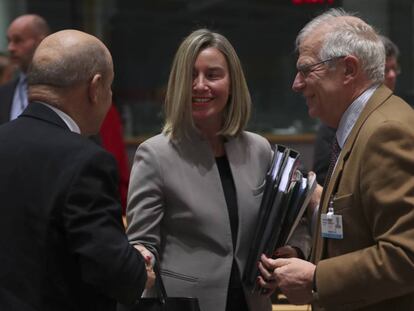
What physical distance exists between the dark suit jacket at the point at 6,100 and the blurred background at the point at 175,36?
2.19m

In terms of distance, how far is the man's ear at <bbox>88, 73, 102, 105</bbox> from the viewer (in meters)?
Answer: 2.14

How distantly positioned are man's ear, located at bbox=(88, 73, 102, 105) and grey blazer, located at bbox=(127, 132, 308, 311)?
18.3 inches

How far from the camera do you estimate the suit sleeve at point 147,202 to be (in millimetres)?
2531

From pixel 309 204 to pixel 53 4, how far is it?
15.9ft

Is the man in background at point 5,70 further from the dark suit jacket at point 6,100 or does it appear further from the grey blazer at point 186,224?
the grey blazer at point 186,224

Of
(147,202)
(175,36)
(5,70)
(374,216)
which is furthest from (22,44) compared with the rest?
(374,216)

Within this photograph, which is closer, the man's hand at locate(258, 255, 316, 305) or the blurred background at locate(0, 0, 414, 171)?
the man's hand at locate(258, 255, 316, 305)

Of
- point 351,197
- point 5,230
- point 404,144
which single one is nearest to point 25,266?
point 5,230

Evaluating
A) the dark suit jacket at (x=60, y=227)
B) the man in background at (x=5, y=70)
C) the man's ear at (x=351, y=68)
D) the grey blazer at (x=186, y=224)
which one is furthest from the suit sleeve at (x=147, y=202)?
the man in background at (x=5, y=70)

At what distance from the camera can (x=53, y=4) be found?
22.8 feet

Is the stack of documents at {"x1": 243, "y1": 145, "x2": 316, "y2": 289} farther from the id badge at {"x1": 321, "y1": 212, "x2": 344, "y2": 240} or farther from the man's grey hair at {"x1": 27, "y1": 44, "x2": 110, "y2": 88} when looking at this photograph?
the man's grey hair at {"x1": 27, "y1": 44, "x2": 110, "y2": 88}

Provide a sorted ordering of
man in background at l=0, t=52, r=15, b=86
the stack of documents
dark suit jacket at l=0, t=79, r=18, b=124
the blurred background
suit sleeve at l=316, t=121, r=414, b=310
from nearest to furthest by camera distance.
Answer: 1. suit sleeve at l=316, t=121, r=414, b=310
2. the stack of documents
3. dark suit jacket at l=0, t=79, r=18, b=124
4. man in background at l=0, t=52, r=15, b=86
5. the blurred background

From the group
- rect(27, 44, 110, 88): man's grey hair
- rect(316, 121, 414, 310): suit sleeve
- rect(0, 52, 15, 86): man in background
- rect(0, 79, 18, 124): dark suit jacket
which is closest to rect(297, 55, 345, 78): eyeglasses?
rect(316, 121, 414, 310): suit sleeve

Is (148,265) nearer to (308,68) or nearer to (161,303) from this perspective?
(161,303)
